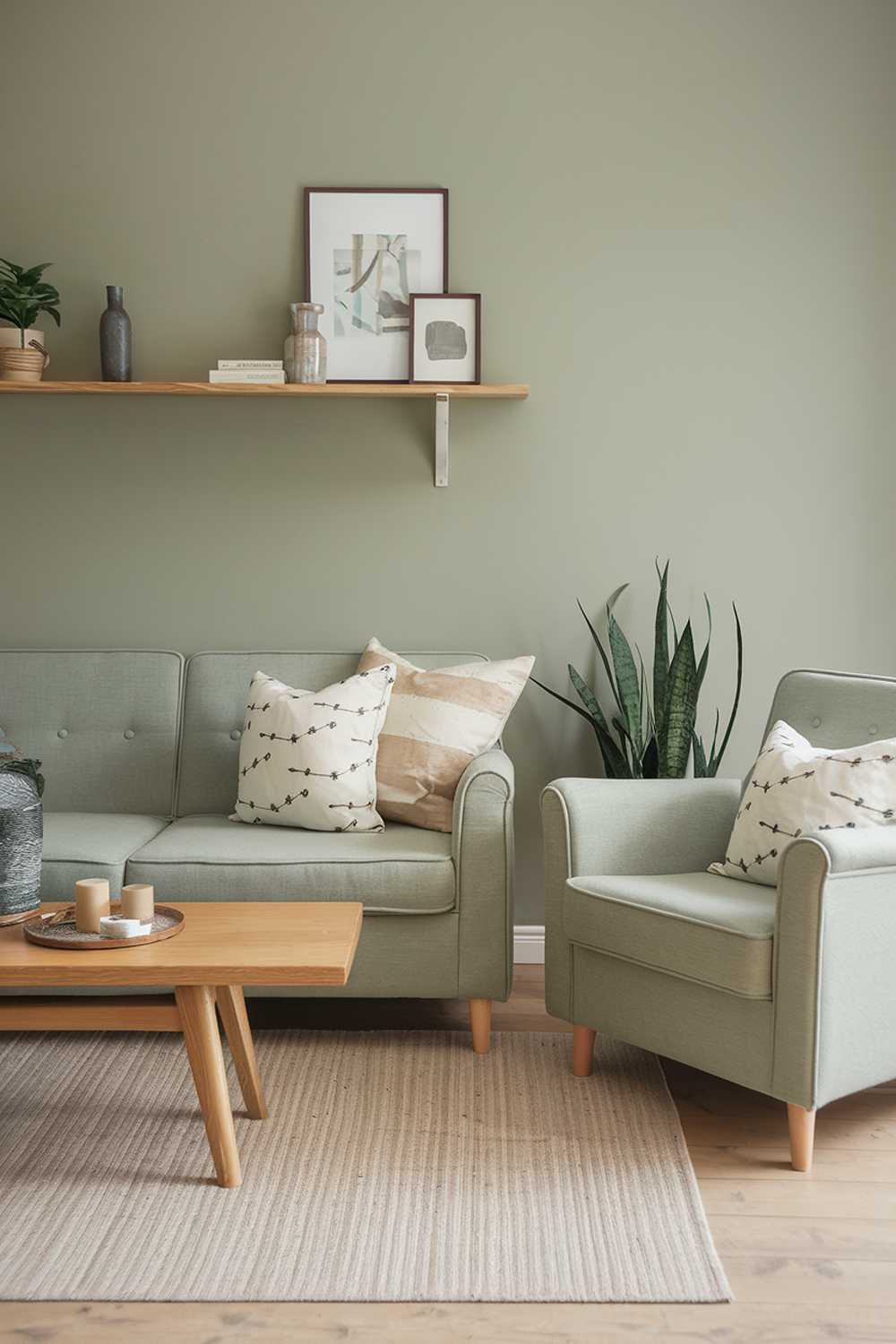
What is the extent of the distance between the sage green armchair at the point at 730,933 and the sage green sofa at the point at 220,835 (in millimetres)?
170

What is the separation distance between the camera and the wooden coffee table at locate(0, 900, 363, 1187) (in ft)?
6.70

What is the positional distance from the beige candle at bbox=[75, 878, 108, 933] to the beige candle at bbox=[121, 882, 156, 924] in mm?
42

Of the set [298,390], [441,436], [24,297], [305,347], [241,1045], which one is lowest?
[241,1045]

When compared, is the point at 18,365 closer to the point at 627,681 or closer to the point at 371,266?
the point at 371,266

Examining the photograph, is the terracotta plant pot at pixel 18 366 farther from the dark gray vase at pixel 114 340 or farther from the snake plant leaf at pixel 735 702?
the snake plant leaf at pixel 735 702

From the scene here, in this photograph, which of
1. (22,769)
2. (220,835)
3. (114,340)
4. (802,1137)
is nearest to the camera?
(802,1137)

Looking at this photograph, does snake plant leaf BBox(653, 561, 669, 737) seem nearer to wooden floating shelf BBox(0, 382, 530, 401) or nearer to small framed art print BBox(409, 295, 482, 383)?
wooden floating shelf BBox(0, 382, 530, 401)

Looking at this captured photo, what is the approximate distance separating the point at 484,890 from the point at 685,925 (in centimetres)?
53

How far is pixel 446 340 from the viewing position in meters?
3.43

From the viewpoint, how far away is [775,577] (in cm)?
351

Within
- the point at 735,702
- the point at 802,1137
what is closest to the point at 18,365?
the point at 735,702

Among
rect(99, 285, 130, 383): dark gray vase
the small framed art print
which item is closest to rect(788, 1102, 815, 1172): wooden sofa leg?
the small framed art print

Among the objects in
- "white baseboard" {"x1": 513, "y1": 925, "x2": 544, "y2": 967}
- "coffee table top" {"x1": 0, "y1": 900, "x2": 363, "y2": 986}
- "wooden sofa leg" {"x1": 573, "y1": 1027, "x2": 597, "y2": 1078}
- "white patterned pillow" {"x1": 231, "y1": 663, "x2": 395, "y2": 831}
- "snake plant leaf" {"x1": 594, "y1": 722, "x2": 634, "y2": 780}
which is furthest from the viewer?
"white baseboard" {"x1": 513, "y1": 925, "x2": 544, "y2": 967}

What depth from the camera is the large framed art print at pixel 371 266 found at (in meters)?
3.43
